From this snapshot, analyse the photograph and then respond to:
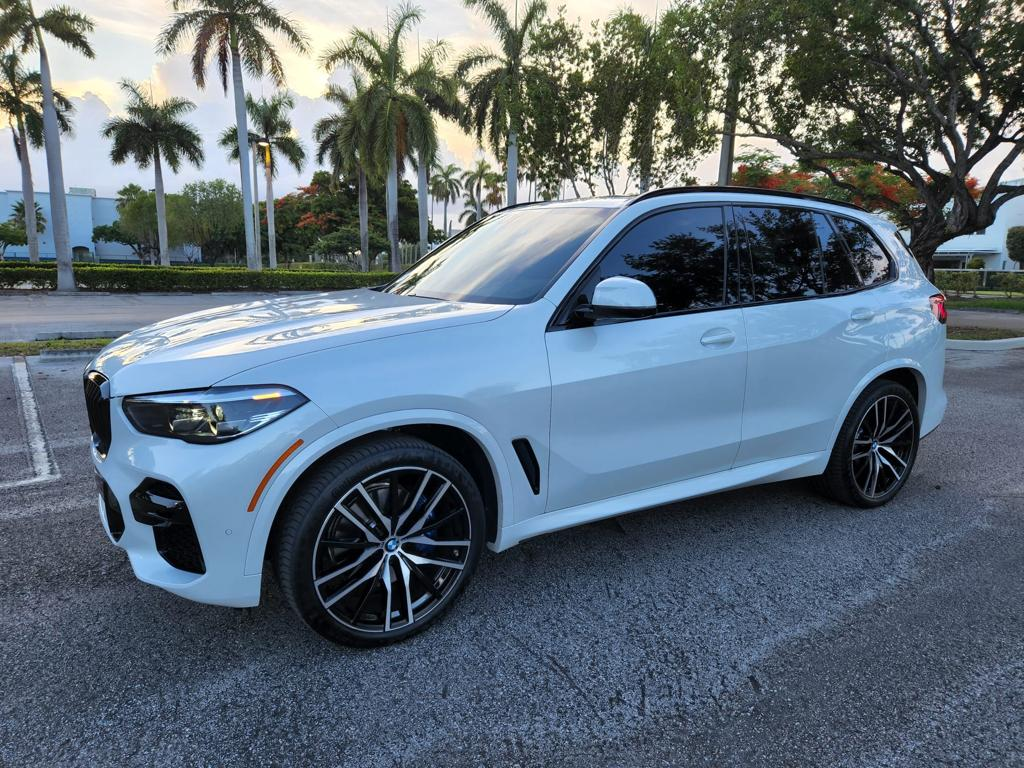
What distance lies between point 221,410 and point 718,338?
7.19ft

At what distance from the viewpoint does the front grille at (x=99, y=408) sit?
7.86 ft

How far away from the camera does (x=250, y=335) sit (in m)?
2.55

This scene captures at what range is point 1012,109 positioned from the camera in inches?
578

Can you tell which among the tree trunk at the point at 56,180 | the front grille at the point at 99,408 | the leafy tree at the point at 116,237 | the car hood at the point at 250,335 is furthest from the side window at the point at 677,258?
the leafy tree at the point at 116,237

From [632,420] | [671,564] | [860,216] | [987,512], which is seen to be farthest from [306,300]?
[987,512]

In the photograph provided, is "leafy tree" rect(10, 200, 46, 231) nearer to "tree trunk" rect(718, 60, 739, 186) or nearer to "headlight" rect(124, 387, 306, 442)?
"tree trunk" rect(718, 60, 739, 186)

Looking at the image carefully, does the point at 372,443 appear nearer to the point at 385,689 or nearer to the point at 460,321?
the point at 460,321

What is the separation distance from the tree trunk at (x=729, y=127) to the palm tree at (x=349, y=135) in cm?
1836

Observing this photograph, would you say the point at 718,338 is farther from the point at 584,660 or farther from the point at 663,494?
the point at 584,660

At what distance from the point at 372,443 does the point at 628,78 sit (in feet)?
59.5

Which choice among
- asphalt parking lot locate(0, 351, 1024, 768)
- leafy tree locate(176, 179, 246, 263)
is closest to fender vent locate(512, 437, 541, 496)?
asphalt parking lot locate(0, 351, 1024, 768)

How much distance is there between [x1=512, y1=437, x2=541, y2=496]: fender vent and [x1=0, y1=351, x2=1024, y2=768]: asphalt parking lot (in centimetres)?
58

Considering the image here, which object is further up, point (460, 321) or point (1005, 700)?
point (460, 321)

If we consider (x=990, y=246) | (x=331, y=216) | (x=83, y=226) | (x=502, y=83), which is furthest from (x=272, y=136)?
(x=990, y=246)
